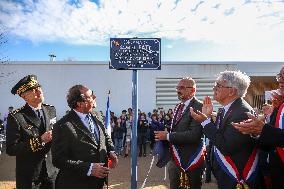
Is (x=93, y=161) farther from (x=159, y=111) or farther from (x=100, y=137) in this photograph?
(x=159, y=111)

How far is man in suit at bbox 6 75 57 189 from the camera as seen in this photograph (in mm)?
3764

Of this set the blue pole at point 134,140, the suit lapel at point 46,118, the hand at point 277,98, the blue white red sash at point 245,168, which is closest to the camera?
the blue white red sash at point 245,168

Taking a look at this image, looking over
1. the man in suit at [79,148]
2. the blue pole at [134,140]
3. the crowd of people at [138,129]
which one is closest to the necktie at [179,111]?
the blue pole at [134,140]

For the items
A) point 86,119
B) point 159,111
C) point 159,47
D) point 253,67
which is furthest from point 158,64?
point 253,67

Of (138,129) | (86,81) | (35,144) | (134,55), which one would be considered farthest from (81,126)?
(86,81)

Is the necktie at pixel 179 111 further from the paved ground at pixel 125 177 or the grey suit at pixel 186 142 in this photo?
the paved ground at pixel 125 177

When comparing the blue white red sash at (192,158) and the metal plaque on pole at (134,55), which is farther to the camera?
the metal plaque on pole at (134,55)

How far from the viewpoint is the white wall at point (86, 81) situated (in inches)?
687

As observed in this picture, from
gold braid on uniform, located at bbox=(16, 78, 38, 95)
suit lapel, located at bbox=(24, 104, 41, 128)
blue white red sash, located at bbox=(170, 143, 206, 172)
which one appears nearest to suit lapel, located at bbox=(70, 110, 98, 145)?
suit lapel, located at bbox=(24, 104, 41, 128)

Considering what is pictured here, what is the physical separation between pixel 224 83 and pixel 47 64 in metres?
15.6

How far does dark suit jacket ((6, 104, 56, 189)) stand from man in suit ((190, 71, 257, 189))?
186 cm

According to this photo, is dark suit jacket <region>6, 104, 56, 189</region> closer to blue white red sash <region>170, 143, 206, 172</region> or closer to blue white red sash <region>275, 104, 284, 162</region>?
blue white red sash <region>170, 143, 206, 172</region>

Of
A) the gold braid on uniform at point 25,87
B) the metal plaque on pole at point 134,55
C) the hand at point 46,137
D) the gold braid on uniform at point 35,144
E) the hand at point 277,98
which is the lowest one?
the gold braid on uniform at point 35,144

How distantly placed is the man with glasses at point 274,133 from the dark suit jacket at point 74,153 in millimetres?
1477
